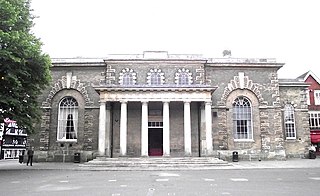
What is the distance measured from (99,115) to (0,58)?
10.3 m

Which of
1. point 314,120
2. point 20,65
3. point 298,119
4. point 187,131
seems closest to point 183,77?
point 187,131

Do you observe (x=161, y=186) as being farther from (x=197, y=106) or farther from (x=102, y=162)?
(x=197, y=106)

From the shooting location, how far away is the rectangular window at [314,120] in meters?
37.1

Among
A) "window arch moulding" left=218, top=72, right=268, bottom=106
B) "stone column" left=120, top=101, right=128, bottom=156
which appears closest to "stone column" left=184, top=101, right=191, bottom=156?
"window arch moulding" left=218, top=72, right=268, bottom=106

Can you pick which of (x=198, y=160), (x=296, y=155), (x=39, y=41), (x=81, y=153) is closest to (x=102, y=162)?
(x=81, y=153)

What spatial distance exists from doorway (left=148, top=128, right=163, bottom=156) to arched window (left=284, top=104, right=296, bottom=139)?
12.7 meters

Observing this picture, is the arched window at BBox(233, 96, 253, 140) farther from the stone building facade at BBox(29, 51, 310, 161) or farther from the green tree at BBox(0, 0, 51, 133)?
the green tree at BBox(0, 0, 51, 133)

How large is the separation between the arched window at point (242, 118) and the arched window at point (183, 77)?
16.3ft

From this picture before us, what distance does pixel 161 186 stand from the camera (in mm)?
11391

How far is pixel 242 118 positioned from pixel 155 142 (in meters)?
8.64

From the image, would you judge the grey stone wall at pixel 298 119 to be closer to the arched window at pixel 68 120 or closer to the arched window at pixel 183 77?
the arched window at pixel 183 77

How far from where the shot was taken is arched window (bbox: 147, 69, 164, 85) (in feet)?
91.1

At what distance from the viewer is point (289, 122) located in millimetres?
29250

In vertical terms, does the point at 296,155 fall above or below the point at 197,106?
below
